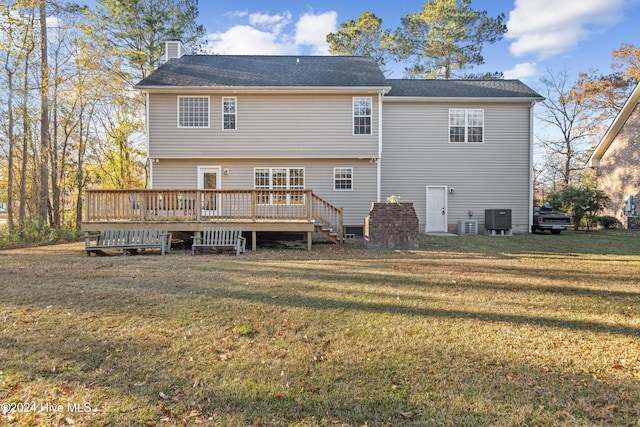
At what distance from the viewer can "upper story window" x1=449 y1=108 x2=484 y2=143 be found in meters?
14.9

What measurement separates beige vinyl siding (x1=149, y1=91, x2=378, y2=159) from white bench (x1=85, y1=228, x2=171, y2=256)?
421 cm

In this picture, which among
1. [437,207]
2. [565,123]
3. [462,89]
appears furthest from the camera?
[565,123]

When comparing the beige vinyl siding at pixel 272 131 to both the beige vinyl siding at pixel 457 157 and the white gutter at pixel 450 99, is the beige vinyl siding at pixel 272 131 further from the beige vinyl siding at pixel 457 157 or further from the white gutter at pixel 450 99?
the beige vinyl siding at pixel 457 157

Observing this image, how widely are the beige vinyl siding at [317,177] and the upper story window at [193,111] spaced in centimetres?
144

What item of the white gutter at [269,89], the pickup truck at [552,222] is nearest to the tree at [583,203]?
the pickup truck at [552,222]

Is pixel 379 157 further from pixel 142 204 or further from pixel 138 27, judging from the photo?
pixel 138 27

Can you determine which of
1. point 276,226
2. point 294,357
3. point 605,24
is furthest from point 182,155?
point 605,24

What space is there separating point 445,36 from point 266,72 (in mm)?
15919

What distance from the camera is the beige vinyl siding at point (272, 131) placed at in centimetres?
1332

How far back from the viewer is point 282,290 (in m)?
5.79

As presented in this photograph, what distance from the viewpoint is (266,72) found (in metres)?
14.4

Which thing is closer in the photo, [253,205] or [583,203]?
[253,205]

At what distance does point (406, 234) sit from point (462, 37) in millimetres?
19600

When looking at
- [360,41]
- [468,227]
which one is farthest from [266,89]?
[360,41]
